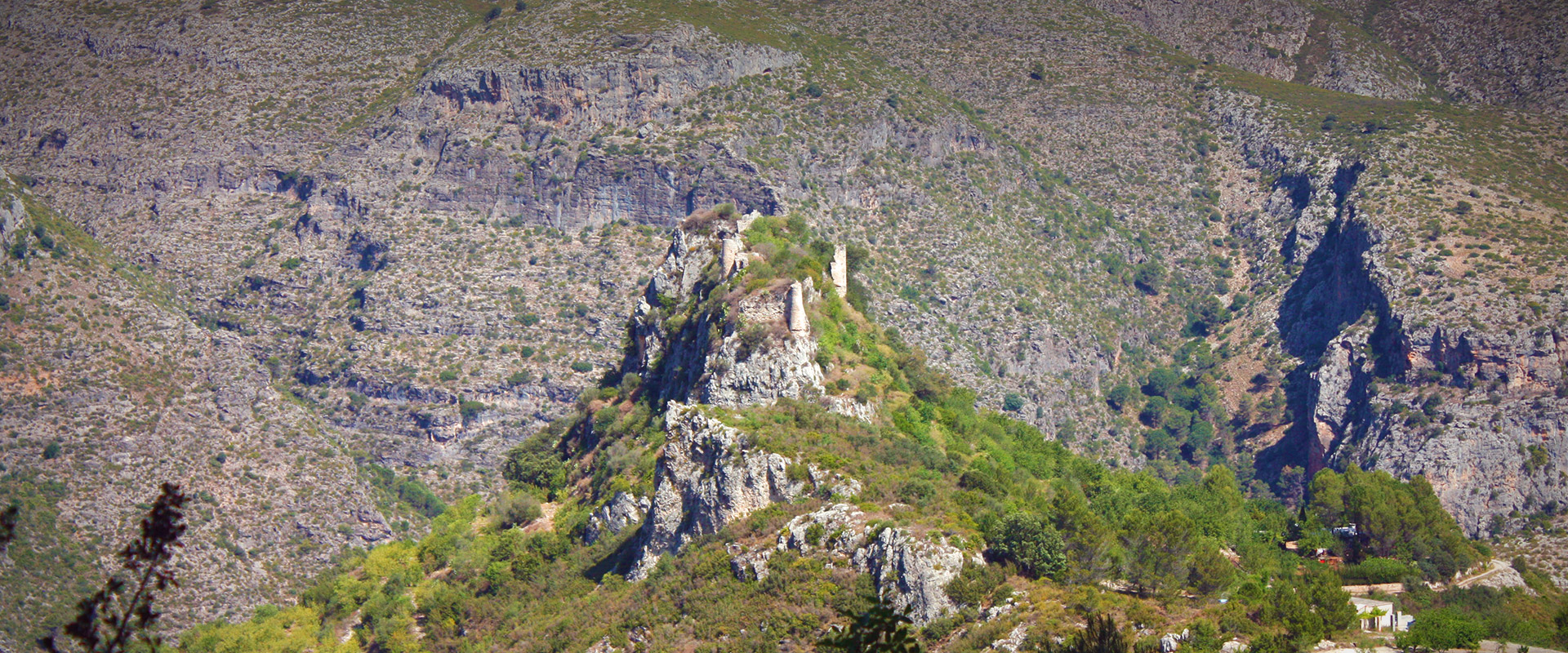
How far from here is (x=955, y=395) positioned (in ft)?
277

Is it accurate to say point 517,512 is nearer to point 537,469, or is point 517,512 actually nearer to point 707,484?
point 537,469

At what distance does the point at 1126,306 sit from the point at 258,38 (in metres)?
103

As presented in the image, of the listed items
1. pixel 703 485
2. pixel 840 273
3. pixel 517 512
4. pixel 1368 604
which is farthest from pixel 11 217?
pixel 1368 604

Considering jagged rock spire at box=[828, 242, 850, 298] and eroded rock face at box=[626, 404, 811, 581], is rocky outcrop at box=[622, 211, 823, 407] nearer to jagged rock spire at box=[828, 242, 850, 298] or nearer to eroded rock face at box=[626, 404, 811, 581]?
eroded rock face at box=[626, 404, 811, 581]

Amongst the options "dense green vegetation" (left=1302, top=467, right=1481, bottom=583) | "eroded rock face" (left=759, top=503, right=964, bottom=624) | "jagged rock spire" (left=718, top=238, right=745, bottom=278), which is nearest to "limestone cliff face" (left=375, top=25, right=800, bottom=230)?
"jagged rock spire" (left=718, top=238, right=745, bottom=278)

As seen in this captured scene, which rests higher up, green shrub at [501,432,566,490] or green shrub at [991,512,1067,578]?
green shrub at [991,512,1067,578]

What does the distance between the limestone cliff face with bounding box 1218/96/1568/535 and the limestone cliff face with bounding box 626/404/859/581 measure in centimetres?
6742

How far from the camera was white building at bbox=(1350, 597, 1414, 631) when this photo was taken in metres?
48.8

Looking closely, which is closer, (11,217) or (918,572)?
(918,572)

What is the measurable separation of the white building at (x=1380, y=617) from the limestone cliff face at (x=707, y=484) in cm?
1963

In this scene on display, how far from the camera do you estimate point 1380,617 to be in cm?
4941

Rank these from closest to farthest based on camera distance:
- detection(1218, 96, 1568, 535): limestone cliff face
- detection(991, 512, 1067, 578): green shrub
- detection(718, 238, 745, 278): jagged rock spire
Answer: detection(991, 512, 1067, 578): green shrub
detection(718, 238, 745, 278): jagged rock spire
detection(1218, 96, 1568, 535): limestone cliff face

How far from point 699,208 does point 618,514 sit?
86744 mm

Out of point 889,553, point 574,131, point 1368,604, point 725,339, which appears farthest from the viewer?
point 574,131
